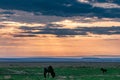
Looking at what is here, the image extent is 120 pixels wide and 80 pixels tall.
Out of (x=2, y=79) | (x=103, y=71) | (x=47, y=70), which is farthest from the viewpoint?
(x=103, y=71)

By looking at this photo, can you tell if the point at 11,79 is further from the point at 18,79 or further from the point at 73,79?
the point at 73,79

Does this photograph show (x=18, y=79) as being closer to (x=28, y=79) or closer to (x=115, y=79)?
(x=28, y=79)

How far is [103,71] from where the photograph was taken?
71.2 metres

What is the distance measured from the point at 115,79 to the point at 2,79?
1462 centimetres

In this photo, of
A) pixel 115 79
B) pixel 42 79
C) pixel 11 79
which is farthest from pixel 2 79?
pixel 115 79

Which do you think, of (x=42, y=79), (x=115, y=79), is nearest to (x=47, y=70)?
(x=42, y=79)

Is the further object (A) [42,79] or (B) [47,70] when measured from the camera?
(B) [47,70]

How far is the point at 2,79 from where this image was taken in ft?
163

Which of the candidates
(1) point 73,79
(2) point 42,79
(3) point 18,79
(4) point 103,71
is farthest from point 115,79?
(4) point 103,71

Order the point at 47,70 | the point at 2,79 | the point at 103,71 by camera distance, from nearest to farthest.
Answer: the point at 2,79
the point at 47,70
the point at 103,71

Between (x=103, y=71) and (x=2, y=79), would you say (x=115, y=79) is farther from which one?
(x=103, y=71)

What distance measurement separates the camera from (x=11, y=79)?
50312 mm

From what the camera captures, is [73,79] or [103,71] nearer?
[73,79]

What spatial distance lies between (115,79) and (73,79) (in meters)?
5.49
